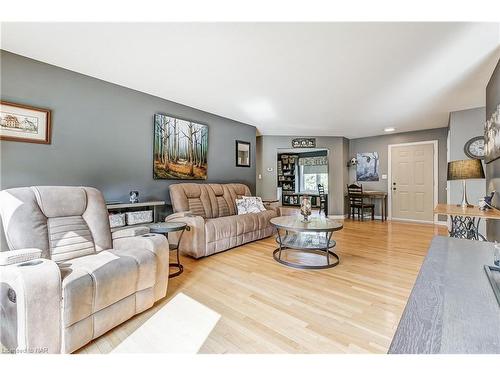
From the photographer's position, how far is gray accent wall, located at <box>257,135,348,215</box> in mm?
6352

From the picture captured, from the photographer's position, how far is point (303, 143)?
641 centimetres

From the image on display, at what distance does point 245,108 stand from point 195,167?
131cm

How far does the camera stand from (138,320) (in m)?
1.76

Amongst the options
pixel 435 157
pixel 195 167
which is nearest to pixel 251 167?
pixel 195 167

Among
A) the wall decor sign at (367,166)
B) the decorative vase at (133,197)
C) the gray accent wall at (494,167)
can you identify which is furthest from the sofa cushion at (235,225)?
the wall decor sign at (367,166)

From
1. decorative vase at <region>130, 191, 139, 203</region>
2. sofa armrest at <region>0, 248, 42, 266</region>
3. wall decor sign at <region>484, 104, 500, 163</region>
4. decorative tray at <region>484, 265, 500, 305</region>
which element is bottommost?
sofa armrest at <region>0, 248, 42, 266</region>

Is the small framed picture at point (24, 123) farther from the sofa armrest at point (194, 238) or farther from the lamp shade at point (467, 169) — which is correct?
the lamp shade at point (467, 169)

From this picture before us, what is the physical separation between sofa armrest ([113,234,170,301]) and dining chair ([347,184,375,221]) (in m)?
5.29

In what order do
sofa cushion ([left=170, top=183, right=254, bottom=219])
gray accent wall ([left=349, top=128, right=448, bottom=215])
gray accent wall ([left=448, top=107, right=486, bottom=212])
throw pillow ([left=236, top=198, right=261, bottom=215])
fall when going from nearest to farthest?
sofa cushion ([left=170, top=183, right=254, bottom=219]), gray accent wall ([left=448, top=107, right=486, bottom=212]), throw pillow ([left=236, top=198, right=261, bottom=215]), gray accent wall ([left=349, top=128, right=448, bottom=215])

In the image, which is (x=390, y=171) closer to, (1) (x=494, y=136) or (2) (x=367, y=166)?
(2) (x=367, y=166)

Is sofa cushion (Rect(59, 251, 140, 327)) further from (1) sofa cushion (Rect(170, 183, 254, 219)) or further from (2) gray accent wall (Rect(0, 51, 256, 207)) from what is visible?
(1) sofa cushion (Rect(170, 183, 254, 219))

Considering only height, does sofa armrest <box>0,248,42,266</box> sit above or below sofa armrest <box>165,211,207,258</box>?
above

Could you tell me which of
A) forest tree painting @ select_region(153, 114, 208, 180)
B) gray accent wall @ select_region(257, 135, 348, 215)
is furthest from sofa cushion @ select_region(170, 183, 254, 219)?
gray accent wall @ select_region(257, 135, 348, 215)
